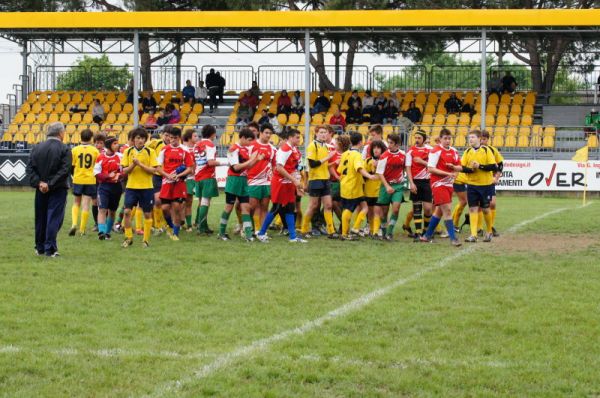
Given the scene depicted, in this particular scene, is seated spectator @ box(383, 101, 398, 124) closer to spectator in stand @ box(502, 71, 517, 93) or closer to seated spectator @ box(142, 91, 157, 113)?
spectator in stand @ box(502, 71, 517, 93)

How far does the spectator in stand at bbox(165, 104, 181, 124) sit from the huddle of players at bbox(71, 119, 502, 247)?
667 inches

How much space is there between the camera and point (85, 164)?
16125 millimetres

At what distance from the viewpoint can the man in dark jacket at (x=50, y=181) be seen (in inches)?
502

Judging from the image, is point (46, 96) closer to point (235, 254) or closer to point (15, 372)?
point (235, 254)

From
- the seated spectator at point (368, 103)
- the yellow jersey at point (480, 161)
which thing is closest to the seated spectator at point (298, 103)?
the seated spectator at point (368, 103)

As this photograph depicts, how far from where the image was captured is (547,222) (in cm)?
1873

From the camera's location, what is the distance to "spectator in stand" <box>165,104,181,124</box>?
33250mm

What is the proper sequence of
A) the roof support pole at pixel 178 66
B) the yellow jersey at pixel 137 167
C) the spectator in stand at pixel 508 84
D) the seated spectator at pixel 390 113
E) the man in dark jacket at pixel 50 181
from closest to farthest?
the man in dark jacket at pixel 50 181
the yellow jersey at pixel 137 167
the seated spectator at pixel 390 113
the spectator in stand at pixel 508 84
the roof support pole at pixel 178 66

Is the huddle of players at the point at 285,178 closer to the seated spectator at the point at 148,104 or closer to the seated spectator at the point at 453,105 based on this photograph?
the seated spectator at the point at 453,105

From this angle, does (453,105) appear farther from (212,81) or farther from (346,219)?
(346,219)

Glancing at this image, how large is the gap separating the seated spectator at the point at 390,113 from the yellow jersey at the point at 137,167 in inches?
738

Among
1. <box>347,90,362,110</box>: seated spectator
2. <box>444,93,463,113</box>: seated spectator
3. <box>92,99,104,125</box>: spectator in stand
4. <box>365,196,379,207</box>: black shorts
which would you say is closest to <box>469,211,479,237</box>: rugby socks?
<box>365,196,379,207</box>: black shorts

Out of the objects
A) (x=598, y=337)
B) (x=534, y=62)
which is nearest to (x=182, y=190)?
(x=598, y=337)

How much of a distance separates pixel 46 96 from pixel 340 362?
32.0 metres
